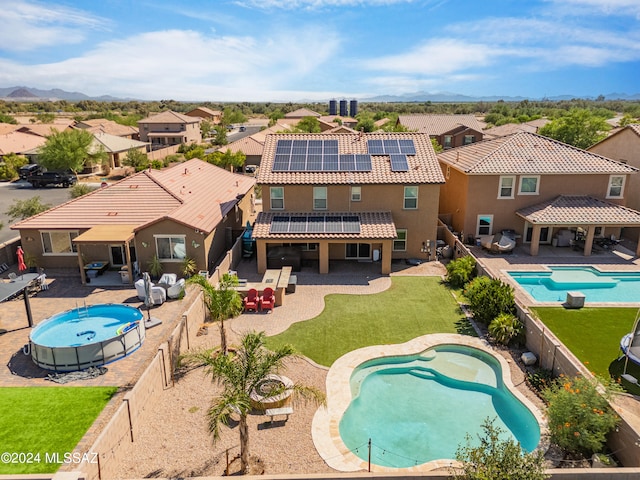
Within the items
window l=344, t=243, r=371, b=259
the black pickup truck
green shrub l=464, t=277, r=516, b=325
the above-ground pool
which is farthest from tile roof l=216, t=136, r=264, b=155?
green shrub l=464, t=277, r=516, b=325

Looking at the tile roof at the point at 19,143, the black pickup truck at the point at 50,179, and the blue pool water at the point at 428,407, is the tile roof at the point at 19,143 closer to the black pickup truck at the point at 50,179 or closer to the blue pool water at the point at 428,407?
the black pickup truck at the point at 50,179

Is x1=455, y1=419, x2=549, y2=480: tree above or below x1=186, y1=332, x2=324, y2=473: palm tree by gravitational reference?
below

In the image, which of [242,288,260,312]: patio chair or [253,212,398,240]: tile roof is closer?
[242,288,260,312]: patio chair

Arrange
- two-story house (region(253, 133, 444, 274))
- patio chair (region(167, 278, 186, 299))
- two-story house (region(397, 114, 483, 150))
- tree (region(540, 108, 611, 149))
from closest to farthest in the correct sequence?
1. patio chair (region(167, 278, 186, 299))
2. two-story house (region(253, 133, 444, 274))
3. tree (region(540, 108, 611, 149))
4. two-story house (region(397, 114, 483, 150))

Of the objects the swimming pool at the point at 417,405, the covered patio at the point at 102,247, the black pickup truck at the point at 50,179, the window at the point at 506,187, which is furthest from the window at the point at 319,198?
the black pickup truck at the point at 50,179

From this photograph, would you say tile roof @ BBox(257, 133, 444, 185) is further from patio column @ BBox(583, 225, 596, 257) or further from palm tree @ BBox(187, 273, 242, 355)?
palm tree @ BBox(187, 273, 242, 355)

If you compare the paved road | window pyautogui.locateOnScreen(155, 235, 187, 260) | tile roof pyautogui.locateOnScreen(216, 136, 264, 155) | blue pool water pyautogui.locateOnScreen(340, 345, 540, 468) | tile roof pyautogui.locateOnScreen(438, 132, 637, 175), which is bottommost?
blue pool water pyautogui.locateOnScreen(340, 345, 540, 468)

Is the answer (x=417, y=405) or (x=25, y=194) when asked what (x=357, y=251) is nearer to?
(x=417, y=405)
